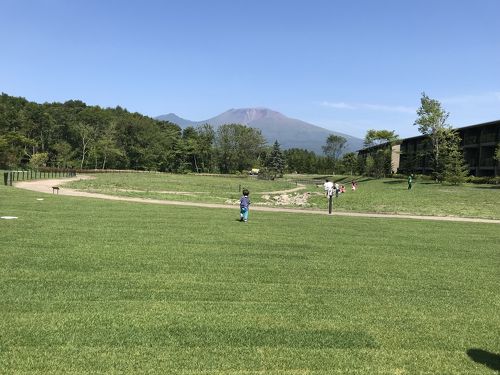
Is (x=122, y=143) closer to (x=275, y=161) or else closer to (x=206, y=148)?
(x=206, y=148)

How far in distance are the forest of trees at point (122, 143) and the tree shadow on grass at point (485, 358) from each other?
85.0 m

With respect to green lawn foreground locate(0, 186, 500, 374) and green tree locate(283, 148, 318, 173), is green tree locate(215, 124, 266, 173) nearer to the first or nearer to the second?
green tree locate(283, 148, 318, 173)

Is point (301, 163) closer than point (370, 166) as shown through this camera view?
No

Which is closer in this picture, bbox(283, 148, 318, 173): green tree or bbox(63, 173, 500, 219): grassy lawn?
bbox(63, 173, 500, 219): grassy lawn

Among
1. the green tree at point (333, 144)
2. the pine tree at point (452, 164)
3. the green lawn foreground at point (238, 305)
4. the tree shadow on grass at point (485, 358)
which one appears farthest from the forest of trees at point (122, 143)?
the tree shadow on grass at point (485, 358)

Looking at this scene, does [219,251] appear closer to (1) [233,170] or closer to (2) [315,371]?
(2) [315,371]

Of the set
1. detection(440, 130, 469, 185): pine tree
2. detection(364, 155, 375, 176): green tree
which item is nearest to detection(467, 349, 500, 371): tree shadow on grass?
detection(440, 130, 469, 185): pine tree

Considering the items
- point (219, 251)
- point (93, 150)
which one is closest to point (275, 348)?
point (219, 251)

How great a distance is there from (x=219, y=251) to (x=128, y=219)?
21.2 ft

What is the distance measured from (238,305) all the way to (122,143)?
114961 mm

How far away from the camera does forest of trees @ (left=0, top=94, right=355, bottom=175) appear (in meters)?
101

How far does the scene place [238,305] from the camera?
6.46 meters

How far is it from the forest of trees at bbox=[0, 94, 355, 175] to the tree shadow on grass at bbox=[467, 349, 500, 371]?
84957 mm

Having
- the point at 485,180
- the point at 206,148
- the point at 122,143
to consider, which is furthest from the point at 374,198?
the point at 122,143
